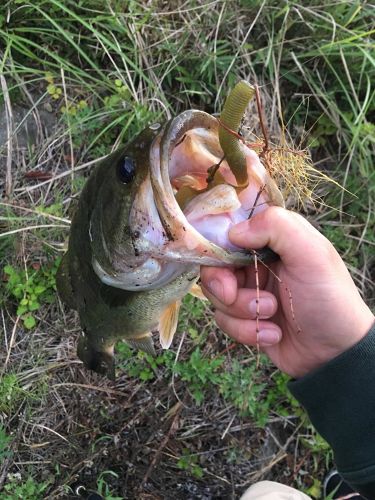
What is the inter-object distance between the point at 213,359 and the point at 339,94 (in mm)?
1850

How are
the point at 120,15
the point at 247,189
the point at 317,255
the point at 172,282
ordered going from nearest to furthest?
the point at 247,189 < the point at 317,255 < the point at 172,282 < the point at 120,15

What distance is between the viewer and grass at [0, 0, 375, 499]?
9.82 ft

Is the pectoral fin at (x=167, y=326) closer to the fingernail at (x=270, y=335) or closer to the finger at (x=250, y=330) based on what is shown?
the finger at (x=250, y=330)

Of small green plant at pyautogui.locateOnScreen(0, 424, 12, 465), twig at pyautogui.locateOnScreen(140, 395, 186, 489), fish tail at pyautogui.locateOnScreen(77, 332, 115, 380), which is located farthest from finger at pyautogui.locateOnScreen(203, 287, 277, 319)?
small green plant at pyautogui.locateOnScreen(0, 424, 12, 465)

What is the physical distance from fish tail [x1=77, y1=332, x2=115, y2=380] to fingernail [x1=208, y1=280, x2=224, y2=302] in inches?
32.8

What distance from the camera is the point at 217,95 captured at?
124 inches

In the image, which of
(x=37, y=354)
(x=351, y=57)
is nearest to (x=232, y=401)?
(x=37, y=354)

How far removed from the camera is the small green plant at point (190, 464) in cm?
306

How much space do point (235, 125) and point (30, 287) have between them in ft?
6.66

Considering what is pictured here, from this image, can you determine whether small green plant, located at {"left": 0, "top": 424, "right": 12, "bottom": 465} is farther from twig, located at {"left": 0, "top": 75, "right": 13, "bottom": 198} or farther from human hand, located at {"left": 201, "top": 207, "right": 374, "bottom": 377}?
human hand, located at {"left": 201, "top": 207, "right": 374, "bottom": 377}

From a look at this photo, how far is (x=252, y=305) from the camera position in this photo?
176cm

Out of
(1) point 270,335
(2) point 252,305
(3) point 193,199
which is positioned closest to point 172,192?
(3) point 193,199

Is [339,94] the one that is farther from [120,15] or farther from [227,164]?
[227,164]

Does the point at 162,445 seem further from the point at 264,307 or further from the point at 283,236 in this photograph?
the point at 283,236
